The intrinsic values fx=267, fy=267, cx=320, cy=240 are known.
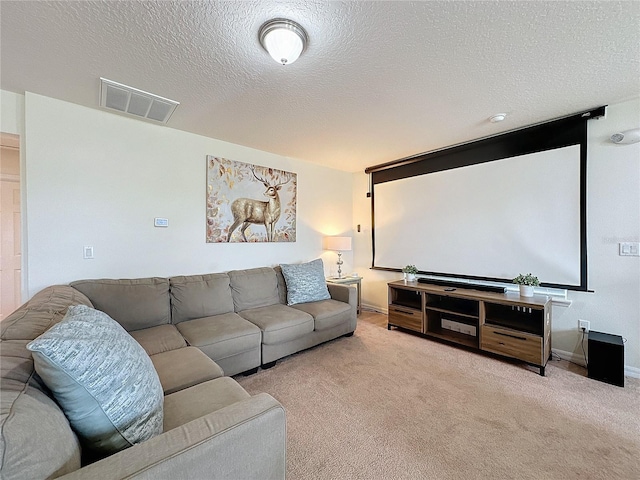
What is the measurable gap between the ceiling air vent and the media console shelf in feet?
10.4

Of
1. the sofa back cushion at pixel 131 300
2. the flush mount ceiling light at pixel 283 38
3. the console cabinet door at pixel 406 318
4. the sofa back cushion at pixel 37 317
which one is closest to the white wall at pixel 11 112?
the sofa back cushion at pixel 131 300

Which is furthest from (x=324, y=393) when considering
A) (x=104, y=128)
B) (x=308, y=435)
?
(x=104, y=128)

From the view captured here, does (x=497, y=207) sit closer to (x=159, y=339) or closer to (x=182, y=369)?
(x=182, y=369)

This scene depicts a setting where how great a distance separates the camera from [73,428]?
0.86 metres

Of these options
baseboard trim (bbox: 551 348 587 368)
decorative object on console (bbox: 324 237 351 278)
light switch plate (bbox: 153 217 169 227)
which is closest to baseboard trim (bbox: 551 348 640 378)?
baseboard trim (bbox: 551 348 587 368)

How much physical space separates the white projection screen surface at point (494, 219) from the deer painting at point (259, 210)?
1752 mm

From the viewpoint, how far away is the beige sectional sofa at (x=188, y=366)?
0.72 m

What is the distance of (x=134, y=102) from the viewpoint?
2283 millimetres

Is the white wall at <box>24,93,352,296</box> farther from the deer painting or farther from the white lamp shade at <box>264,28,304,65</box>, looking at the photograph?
the white lamp shade at <box>264,28,304,65</box>

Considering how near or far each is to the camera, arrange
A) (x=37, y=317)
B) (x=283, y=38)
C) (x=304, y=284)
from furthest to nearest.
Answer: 1. (x=304, y=284)
2. (x=283, y=38)
3. (x=37, y=317)

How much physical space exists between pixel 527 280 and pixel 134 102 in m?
4.04

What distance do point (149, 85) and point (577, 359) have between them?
4.49 m

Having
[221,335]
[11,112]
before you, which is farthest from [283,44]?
[11,112]

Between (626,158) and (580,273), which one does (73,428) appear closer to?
(580,273)
